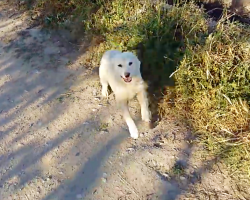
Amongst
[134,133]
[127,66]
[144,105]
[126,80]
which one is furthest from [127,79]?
[134,133]

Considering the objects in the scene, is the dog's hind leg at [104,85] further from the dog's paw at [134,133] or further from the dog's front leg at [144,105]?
the dog's paw at [134,133]

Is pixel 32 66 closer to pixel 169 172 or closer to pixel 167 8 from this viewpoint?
pixel 167 8

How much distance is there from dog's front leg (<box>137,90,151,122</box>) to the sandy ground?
0.34 ft

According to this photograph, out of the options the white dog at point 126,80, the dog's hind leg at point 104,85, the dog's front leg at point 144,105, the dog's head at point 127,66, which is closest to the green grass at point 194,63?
the dog's front leg at point 144,105

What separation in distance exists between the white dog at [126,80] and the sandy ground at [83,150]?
18cm

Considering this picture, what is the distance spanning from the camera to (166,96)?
12.3ft

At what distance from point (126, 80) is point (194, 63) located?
0.93m

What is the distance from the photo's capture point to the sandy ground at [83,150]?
285 centimetres

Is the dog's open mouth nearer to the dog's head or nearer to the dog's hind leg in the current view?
the dog's head

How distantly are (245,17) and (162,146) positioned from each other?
116 inches

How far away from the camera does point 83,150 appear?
3.27 m

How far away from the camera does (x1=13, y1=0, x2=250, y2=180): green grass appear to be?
10.5 ft

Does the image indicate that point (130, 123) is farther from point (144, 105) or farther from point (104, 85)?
point (104, 85)

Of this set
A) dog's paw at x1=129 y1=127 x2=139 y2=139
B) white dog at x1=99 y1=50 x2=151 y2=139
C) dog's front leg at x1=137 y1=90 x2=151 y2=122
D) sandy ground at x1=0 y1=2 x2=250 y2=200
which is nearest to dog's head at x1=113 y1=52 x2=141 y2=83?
white dog at x1=99 y1=50 x2=151 y2=139
